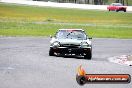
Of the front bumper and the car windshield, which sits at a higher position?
the car windshield

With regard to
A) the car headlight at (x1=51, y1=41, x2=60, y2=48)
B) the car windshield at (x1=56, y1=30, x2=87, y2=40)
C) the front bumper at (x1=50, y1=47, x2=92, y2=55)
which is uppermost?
the car windshield at (x1=56, y1=30, x2=87, y2=40)

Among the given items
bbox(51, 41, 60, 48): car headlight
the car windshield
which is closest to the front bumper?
bbox(51, 41, 60, 48): car headlight

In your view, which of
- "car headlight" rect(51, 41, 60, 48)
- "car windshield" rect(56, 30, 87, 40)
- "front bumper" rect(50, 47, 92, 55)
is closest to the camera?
"front bumper" rect(50, 47, 92, 55)

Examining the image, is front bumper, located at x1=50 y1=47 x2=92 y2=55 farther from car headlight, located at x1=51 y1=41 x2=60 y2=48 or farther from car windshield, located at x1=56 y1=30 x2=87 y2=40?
car windshield, located at x1=56 y1=30 x2=87 y2=40

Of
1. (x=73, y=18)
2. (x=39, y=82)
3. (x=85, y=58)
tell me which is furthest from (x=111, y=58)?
(x=73, y=18)

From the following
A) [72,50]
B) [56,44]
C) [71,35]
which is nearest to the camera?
[72,50]

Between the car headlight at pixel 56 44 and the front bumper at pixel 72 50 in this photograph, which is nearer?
the front bumper at pixel 72 50

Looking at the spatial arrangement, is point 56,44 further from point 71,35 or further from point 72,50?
point 71,35

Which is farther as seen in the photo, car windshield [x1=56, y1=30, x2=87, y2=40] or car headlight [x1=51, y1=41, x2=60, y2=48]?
car windshield [x1=56, y1=30, x2=87, y2=40]

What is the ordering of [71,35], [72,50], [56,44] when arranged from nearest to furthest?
1. [72,50]
2. [56,44]
3. [71,35]

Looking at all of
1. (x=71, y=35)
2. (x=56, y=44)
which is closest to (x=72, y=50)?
(x=56, y=44)

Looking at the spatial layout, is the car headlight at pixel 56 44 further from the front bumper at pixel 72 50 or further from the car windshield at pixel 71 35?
the car windshield at pixel 71 35

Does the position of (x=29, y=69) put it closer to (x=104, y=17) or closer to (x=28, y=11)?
(x=104, y=17)

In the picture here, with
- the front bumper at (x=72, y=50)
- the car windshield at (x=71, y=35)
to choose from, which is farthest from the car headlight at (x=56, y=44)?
the car windshield at (x=71, y=35)
